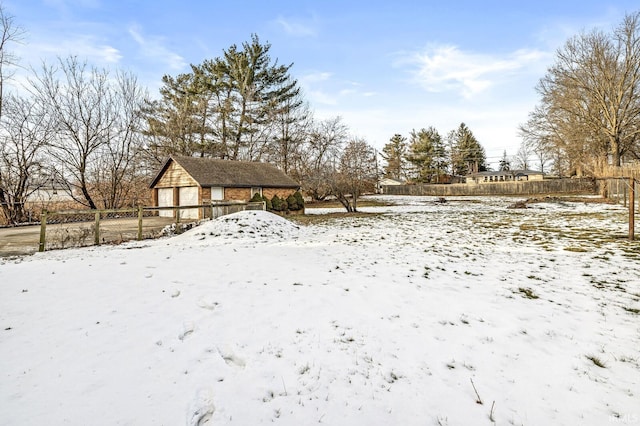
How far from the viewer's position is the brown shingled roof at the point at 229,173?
2081cm

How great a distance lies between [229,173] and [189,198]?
3490mm

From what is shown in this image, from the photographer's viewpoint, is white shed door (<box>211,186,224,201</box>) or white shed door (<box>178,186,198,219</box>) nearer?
white shed door (<box>178,186,198,219</box>)

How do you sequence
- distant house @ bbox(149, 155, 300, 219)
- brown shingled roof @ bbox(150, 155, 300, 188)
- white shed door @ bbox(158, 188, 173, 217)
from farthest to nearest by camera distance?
white shed door @ bbox(158, 188, 173, 217), brown shingled roof @ bbox(150, 155, 300, 188), distant house @ bbox(149, 155, 300, 219)

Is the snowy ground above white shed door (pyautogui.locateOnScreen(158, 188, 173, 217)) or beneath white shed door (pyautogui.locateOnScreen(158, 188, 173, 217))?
beneath

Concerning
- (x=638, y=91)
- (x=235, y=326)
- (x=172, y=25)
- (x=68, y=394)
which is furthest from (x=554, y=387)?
(x=638, y=91)

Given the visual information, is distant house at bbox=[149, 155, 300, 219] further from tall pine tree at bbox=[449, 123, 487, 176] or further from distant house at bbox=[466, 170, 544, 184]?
tall pine tree at bbox=[449, 123, 487, 176]

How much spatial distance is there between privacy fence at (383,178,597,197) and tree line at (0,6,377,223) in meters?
13.9

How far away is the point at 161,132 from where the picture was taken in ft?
92.8

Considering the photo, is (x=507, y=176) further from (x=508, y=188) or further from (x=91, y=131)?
(x=91, y=131)

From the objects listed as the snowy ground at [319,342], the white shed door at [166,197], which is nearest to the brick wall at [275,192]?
the white shed door at [166,197]

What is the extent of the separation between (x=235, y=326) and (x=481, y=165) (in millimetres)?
71904

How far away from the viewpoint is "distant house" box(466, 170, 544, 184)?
5496cm

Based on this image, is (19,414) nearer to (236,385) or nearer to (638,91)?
(236,385)

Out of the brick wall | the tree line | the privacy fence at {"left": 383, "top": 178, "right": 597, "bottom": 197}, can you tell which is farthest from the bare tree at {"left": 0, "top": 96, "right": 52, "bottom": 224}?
the privacy fence at {"left": 383, "top": 178, "right": 597, "bottom": 197}
